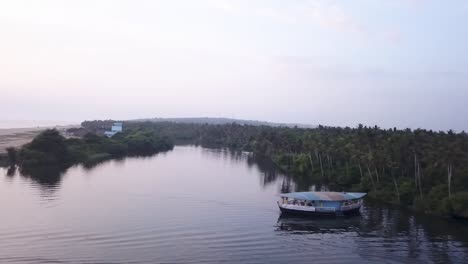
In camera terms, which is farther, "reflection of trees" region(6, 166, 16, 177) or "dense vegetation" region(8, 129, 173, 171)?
"dense vegetation" region(8, 129, 173, 171)

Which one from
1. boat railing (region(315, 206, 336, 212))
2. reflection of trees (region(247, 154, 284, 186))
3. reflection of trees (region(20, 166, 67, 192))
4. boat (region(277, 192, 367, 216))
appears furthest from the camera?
reflection of trees (region(247, 154, 284, 186))

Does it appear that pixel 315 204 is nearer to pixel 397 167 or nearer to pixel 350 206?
pixel 350 206

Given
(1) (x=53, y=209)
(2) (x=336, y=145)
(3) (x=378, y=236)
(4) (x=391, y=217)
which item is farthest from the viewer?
(2) (x=336, y=145)

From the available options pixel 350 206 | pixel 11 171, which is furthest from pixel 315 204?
pixel 11 171

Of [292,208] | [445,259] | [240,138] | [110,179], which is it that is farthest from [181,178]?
[240,138]

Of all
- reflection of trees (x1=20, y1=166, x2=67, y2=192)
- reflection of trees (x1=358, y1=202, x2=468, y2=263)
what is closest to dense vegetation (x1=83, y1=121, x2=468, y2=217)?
reflection of trees (x1=358, y1=202, x2=468, y2=263)

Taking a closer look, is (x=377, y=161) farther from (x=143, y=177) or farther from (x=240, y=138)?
(x=240, y=138)

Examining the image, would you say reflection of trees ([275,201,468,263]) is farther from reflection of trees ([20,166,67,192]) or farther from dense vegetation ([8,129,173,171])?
dense vegetation ([8,129,173,171])
